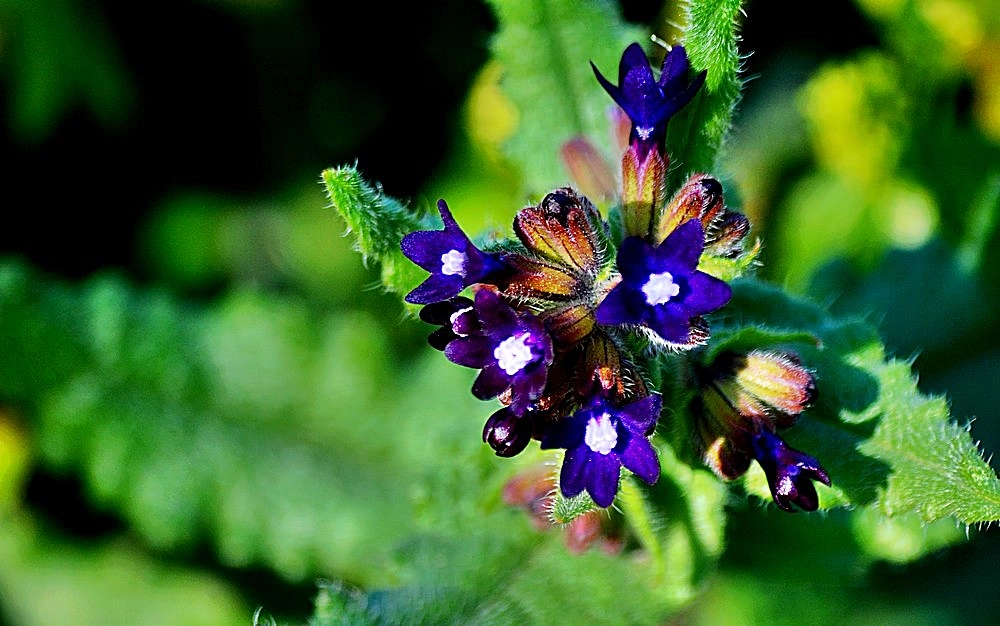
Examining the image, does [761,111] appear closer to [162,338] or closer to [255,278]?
[255,278]

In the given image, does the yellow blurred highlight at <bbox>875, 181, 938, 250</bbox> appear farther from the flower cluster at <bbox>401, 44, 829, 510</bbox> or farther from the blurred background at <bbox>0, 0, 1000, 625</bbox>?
the flower cluster at <bbox>401, 44, 829, 510</bbox>

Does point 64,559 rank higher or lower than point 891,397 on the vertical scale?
higher

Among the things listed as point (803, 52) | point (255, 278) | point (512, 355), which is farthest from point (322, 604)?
point (803, 52)

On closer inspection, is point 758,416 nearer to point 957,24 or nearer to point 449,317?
point 449,317

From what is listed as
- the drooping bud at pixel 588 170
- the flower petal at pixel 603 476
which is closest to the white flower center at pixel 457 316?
the flower petal at pixel 603 476

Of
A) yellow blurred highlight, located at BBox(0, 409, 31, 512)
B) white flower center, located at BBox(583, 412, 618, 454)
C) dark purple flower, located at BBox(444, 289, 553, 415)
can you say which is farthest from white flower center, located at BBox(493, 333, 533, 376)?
yellow blurred highlight, located at BBox(0, 409, 31, 512)

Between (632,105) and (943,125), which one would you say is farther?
(943,125)
